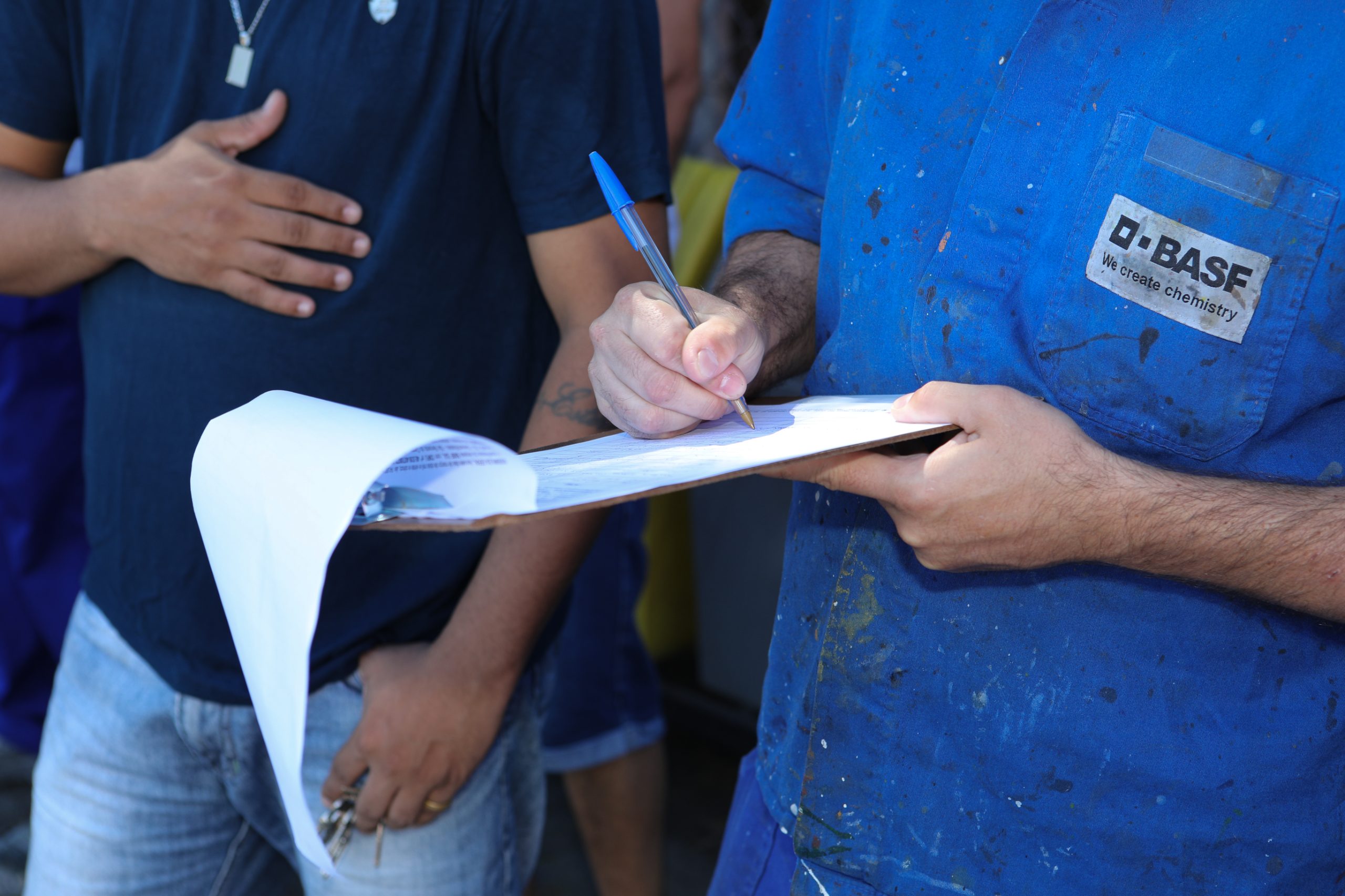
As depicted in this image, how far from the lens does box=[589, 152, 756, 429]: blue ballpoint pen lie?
100 centimetres

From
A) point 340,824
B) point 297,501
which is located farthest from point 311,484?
point 340,824

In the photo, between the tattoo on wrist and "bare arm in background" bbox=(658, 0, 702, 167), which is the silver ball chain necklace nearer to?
the tattoo on wrist

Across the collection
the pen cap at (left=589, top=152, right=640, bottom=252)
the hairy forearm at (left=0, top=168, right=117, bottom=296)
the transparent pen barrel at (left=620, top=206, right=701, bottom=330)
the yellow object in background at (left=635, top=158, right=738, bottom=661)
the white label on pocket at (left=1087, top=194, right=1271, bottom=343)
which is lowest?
the yellow object in background at (left=635, top=158, right=738, bottom=661)

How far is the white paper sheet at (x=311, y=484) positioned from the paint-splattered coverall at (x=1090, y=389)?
0.71ft

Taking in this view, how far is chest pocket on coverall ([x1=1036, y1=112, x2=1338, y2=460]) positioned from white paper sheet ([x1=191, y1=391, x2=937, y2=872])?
204 mm

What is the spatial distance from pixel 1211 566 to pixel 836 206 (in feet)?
1.66

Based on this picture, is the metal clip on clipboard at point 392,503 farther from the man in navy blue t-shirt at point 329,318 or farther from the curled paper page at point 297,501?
the man in navy blue t-shirt at point 329,318

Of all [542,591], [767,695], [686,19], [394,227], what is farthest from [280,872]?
[686,19]

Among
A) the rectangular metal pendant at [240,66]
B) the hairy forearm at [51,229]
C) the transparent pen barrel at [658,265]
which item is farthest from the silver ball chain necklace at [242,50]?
the transparent pen barrel at [658,265]

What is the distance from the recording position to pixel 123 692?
1.47 m

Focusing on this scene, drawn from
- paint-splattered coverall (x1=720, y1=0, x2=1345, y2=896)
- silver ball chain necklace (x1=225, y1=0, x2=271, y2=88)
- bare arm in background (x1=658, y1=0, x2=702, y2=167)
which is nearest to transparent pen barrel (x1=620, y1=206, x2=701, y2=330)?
paint-splattered coverall (x1=720, y1=0, x2=1345, y2=896)

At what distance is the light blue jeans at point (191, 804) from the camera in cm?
141

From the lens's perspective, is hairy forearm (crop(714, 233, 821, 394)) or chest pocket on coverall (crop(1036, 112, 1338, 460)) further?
hairy forearm (crop(714, 233, 821, 394))

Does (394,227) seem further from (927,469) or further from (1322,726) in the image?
(1322,726)
